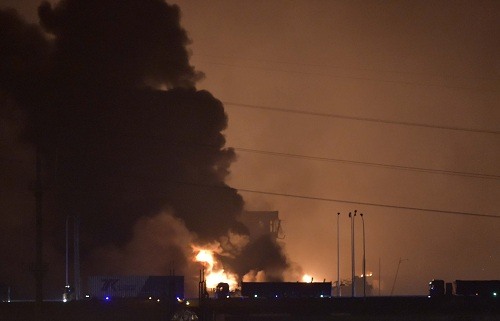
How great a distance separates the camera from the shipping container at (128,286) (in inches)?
3583

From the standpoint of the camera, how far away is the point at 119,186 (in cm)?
11444

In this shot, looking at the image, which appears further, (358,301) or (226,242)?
(226,242)

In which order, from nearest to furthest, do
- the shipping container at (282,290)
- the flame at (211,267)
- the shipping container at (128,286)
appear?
the shipping container at (128,286) → the shipping container at (282,290) → the flame at (211,267)

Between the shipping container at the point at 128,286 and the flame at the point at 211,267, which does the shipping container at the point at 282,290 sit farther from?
the flame at the point at 211,267

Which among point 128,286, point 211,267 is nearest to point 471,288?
point 211,267

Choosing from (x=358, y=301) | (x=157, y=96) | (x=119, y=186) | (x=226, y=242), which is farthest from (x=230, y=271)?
(x=358, y=301)

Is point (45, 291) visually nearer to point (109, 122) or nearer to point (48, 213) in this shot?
point (48, 213)

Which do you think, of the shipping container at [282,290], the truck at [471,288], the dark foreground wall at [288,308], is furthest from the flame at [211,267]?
the truck at [471,288]

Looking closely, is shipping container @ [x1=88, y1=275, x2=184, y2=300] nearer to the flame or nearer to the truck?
the flame

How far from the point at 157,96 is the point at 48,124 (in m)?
15.8

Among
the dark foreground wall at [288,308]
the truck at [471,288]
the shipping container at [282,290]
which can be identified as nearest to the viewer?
the dark foreground wall at [288,308]

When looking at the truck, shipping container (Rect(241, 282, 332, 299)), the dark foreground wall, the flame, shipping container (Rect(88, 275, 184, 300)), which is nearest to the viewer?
the dark foreground wall

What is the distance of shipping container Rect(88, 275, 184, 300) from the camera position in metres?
91.0

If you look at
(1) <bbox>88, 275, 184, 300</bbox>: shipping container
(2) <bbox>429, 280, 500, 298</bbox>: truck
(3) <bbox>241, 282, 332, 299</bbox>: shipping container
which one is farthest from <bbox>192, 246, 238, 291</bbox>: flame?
(2) <bbox>429, 280, 500, 298</bbox>: truck
